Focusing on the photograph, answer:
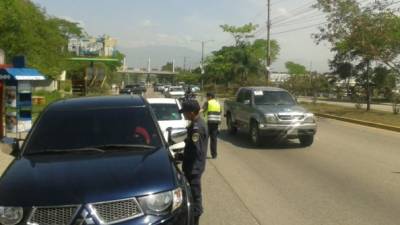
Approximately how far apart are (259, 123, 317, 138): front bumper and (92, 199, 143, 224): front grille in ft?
35.8

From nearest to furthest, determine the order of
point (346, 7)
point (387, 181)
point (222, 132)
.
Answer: point (387, 181) < point (222, 132) < point (346, 7)

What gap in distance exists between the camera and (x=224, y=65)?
261 ft

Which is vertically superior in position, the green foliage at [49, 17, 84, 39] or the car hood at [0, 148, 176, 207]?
the green foliage at [49, 17, 84, 39]

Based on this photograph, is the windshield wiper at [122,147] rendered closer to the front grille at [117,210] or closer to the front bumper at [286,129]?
the front grille at [117,210]

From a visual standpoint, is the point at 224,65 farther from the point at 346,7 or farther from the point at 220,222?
the point at 220,222

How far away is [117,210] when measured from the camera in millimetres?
4383

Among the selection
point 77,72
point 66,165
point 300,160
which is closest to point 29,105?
point 300,160

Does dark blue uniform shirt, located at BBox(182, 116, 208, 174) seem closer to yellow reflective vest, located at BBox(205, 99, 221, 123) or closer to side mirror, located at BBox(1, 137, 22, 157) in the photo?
side mirror, located at BBox(1, 137, 22, 157)

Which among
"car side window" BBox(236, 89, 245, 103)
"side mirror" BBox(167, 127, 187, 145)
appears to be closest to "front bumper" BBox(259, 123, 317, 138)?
"car side window" BBox(236, 89, 245, 103)

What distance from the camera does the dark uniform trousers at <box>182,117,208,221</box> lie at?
635 centimetres

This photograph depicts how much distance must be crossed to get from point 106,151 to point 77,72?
235ft

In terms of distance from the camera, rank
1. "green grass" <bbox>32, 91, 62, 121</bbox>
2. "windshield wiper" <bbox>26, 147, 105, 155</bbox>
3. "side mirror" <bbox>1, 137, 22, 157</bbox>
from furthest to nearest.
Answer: "green grass" <bbox>32, 91, 62, 121</bbox>
"side mirror" <bbox>1, 137, 22, 157</bbox>
"windshield wiper" <bbox>26, 147, 105, 155</bbox>

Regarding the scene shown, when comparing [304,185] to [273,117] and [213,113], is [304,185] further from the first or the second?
[273,117]

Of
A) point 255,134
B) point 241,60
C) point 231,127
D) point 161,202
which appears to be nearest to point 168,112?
point 255,134
